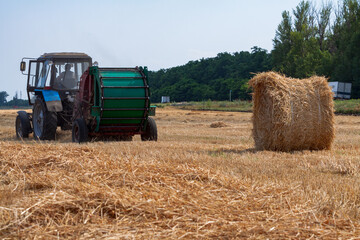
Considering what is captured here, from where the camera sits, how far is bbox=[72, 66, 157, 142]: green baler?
11.2 metres

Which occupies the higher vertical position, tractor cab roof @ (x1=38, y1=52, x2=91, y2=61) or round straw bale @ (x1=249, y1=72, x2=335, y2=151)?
tractor cab roof @ (x1=38, y1=52, x2=91, y2=61)

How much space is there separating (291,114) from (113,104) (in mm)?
4104

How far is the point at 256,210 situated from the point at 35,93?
36.1 feet

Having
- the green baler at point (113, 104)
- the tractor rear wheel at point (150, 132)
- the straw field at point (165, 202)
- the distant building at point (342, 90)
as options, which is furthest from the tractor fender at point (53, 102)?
the distant building at point (342, 90)

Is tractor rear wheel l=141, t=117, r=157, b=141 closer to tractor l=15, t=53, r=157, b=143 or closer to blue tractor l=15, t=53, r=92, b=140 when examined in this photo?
tractor l=15, t=53, r=157, b=143

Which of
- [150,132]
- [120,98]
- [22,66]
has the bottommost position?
[150,132]

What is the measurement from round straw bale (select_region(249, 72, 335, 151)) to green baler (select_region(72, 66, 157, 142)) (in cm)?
300

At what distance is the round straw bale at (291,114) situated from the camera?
Result: 9148mm

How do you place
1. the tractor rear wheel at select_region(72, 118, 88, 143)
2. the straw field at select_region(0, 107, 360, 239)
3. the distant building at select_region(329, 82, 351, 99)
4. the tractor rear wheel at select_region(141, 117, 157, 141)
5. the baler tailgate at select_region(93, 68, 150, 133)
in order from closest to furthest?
1. the straw field at select_region(0, 107, 360, 239)
2. the baler tailgate at select_region(93, 68, 150, 133)
3. the tractor rear wheel at select_region(72, 118, 88, 143)
4. the tractor rear wheel at select_region(141, 117, 157, 141)
5. the distant building at select_region(329, 82, 351, 99)

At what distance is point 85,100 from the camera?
39.4 ft

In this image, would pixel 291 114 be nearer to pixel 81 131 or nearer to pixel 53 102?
pixel 81 131

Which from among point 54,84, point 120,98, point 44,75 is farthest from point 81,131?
point 44,75

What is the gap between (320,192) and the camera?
4.96 meters

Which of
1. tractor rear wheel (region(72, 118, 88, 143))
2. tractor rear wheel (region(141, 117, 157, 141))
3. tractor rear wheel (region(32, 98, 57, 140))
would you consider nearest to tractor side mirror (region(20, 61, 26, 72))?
tractor rear wheel (region(32, 98, 57, 140))
